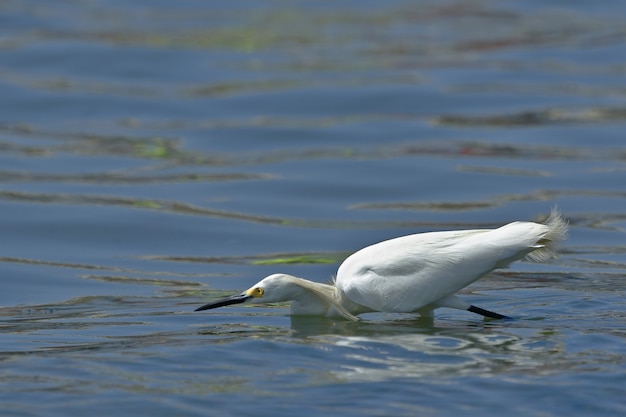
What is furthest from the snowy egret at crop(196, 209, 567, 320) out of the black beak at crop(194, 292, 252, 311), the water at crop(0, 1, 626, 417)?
the water at crop(0, 1, 626, 417)

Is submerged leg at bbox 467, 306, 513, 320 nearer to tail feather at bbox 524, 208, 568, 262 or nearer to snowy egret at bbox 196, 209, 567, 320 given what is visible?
snowy egret at bbox 196, 209, 567, 320

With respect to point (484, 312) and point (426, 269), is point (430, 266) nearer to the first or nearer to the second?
point (426, 269)

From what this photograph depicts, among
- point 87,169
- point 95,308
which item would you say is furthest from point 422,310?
point 87,169

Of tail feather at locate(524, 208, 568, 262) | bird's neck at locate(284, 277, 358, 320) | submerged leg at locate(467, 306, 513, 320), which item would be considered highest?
tail feather at locate(524, 208, 568, 262)

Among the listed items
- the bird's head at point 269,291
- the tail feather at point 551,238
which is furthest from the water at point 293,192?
the tail feather at point 551,238

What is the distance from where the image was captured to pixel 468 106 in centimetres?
1789

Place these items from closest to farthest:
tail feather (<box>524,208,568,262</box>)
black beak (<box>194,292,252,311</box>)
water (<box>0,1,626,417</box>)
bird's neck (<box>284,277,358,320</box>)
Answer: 1. water (<box>0,1,626,417</box>)
2. tail feather (<box>524,208,568,262</box>)
3. black beak (<box>194,292,252,311</box>)
4. bird's neck (<box>284,277,358,320</box>)

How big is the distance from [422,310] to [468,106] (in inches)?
377

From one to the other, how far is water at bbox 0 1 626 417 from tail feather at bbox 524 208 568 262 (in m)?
0.47

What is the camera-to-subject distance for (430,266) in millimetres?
8359

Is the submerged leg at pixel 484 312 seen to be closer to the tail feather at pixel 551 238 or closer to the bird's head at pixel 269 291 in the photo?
the tail feather at pixel 551 238

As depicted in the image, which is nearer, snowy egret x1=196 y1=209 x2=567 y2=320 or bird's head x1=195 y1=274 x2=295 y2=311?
snowy egret x1=196 y1=209 x2=567 y2=320

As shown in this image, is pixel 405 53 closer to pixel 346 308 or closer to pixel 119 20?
pixel 119 20

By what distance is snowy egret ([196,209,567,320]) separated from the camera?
8.31 metres
